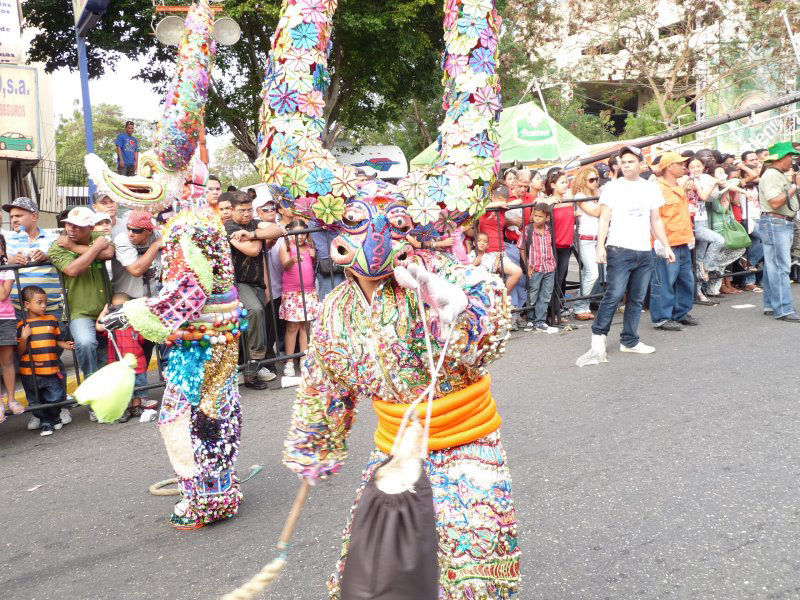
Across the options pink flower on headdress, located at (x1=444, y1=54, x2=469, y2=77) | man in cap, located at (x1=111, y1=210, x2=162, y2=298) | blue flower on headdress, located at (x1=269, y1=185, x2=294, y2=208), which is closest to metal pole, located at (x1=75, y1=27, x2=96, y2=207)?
man in cap, located at (x1=111, y1=210, x2=162, y2=298)

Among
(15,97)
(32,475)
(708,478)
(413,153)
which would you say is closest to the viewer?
(708,478)

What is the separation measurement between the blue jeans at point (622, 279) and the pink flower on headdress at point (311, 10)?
4955 millimetres

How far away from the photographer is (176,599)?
120 inches

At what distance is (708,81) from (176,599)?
28.1 metres

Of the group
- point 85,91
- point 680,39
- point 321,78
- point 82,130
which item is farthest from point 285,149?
point 82,130

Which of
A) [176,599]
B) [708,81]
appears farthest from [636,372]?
[708,81]

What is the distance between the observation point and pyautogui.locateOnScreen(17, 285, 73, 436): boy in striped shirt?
18.3ft

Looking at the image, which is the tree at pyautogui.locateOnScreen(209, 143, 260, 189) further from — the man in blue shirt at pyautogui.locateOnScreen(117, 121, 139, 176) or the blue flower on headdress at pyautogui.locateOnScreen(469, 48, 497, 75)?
the blue flower on headdress at pyautogui.locateOnScreen(469, 48, 497, 75)

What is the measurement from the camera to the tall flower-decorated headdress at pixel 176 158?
11.8 ft

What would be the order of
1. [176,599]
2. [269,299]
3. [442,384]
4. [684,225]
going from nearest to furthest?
1. [442,384]
2. [176,599]
3. [269,299]
4. [684,225]

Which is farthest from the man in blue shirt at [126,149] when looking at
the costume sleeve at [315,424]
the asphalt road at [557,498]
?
the costume sleeve at [315,424]

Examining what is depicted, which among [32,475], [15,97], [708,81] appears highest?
[708,81]

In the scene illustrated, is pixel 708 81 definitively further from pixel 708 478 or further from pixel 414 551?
pixel 414 551

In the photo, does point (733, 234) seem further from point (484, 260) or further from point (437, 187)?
point (437, 187)
